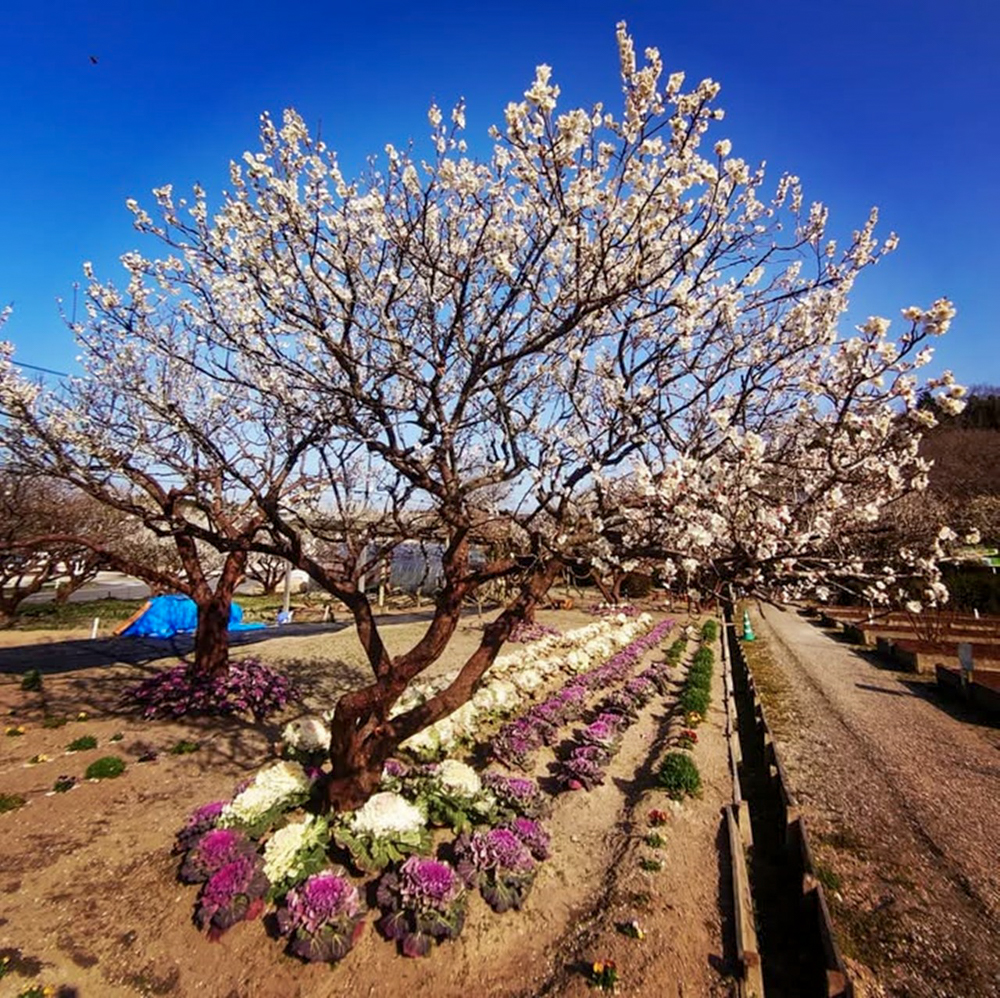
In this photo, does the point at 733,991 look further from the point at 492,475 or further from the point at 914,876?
the point at 492,475

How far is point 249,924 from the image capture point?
4.50 metres

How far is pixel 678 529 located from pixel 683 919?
11.3 ft

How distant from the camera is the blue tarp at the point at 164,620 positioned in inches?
775

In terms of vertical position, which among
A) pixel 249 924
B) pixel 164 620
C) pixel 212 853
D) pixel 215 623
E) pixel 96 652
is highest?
pixel 215 623

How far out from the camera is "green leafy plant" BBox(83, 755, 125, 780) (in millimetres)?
6777

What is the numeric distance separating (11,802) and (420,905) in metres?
4.89

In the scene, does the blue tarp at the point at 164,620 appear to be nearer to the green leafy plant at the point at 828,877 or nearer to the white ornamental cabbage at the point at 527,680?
the white ornamental cabbage at the point at 527,680

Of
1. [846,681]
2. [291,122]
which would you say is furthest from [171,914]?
[846,681]

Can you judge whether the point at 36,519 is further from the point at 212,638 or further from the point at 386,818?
the point at 386,818

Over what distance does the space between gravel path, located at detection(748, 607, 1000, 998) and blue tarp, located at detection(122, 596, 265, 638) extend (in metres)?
18.0

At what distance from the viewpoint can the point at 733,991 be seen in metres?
4.12

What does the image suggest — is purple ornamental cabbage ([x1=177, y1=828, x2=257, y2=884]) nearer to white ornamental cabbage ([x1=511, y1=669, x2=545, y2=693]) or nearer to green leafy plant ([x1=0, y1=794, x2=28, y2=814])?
green leafy plant ([x1=0, y1=794, x2=28, y2=814])

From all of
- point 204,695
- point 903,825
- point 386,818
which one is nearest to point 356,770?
point 386,818

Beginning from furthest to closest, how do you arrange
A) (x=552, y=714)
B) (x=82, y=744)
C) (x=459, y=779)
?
1. (x=552, y=714)
2. (x=82, y=744)
3. (x=459, y=779)
